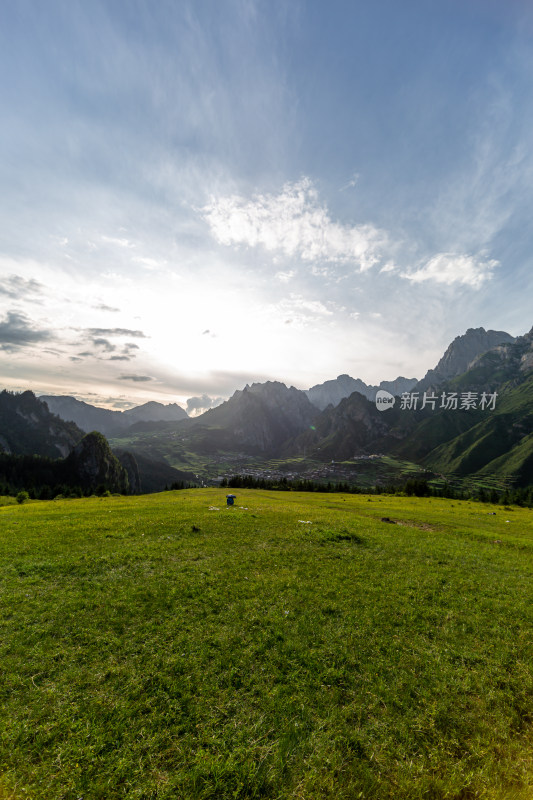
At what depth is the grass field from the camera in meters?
5.60

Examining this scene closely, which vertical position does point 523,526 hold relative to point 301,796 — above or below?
below

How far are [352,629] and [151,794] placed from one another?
721 centimetres

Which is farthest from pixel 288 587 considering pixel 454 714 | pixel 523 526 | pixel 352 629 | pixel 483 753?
pixel 523 526

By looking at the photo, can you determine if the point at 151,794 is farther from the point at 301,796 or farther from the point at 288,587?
the point at 288,587

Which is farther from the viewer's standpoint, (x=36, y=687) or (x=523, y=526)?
(x=523, y=526)

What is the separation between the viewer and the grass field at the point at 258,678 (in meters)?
5.60

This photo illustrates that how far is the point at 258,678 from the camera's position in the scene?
7.85 meters

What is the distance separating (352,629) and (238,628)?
156 inches

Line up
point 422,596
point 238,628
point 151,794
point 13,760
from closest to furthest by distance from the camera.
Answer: point 151,794, point 13,760, point 238,628, point 422,596

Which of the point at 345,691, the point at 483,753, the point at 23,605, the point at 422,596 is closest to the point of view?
the point at 483,753

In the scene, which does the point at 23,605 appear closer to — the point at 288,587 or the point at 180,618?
the point at 180,618

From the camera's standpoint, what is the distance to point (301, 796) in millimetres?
5332

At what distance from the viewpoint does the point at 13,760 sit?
→ 5527 millimetres

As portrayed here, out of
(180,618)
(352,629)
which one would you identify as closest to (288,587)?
(352,629)
